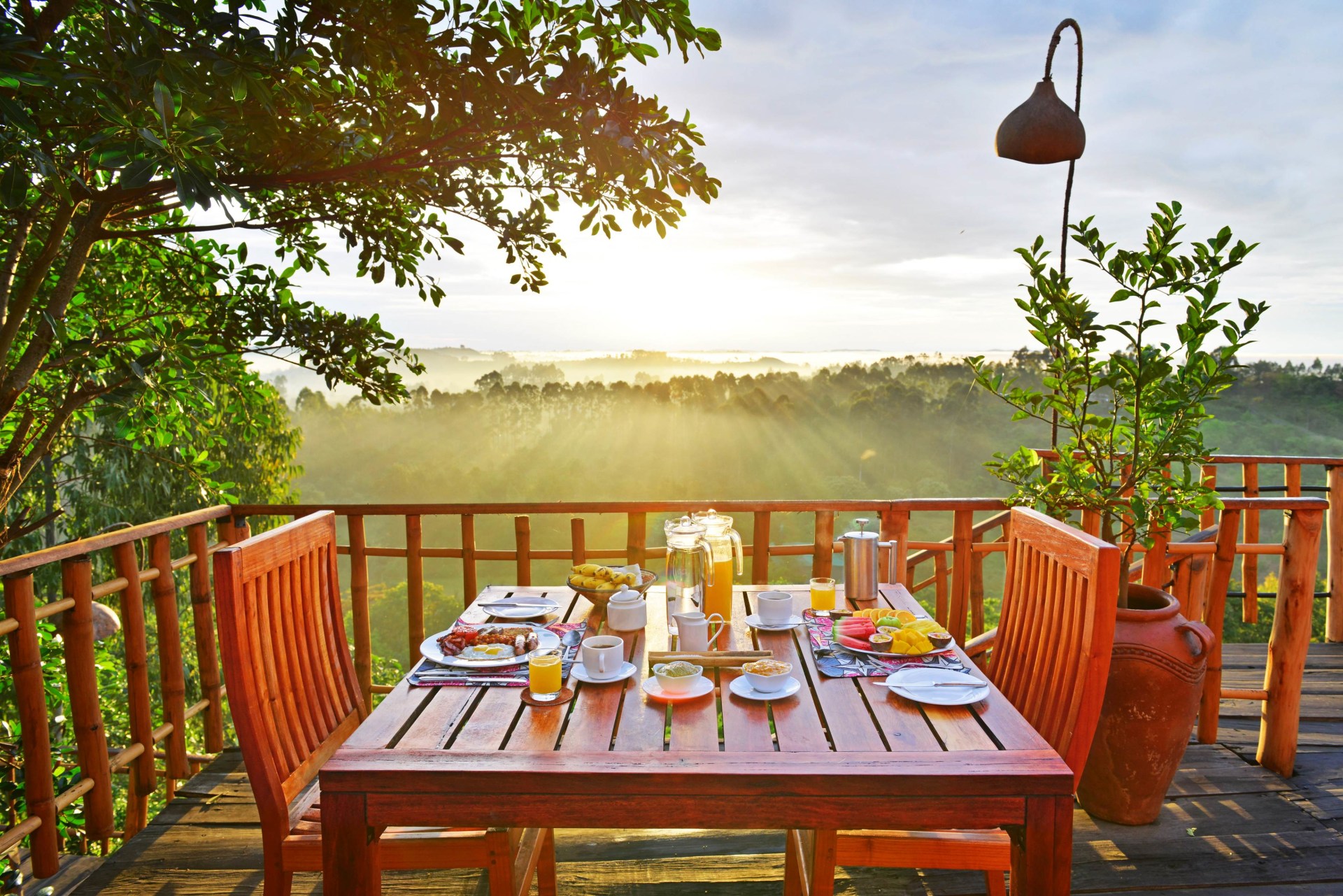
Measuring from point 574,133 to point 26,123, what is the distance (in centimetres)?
144

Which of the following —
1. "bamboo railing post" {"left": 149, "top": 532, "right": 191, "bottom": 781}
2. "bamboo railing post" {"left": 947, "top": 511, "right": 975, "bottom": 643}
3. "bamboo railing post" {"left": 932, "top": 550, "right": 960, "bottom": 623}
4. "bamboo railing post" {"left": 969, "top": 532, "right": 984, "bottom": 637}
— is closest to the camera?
"bamboo railing post" {"left": 149, "top": 532, "right": 191, "bottom": 781}

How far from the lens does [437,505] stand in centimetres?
285

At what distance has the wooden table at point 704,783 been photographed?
1.15 meters

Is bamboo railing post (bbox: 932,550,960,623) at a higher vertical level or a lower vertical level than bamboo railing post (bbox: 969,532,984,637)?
lower

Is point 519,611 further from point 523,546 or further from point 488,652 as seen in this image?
point 523,546

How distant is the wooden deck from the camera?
213 cm

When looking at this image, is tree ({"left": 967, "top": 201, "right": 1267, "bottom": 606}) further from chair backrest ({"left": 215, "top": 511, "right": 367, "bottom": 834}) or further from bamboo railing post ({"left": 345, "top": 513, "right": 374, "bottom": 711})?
bamboo railing post ({"left": 345, "top": 513, "right": 374, "bottom": 711})

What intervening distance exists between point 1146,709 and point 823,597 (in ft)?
3.60

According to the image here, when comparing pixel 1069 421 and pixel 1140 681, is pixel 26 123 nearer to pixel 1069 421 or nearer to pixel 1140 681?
pixel 1069 421

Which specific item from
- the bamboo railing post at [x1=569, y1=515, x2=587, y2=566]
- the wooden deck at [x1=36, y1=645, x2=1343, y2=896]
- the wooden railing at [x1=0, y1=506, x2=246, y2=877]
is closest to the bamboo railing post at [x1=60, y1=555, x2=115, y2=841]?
the wooden railing at [x1=0, y1=506, x2=246, y2=877]

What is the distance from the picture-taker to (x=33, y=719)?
7.02ft

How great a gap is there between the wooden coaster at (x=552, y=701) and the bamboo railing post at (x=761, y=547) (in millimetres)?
1499

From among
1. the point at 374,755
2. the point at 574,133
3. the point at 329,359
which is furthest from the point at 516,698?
the point at 329,359

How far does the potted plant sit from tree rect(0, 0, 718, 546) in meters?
1.23
